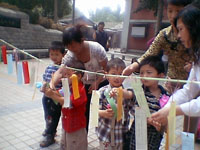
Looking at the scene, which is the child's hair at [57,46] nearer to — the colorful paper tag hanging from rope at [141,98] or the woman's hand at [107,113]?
the woman's hand at [107,113]

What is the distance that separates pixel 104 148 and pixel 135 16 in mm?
17389

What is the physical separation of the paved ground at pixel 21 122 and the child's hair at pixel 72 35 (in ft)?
2.49

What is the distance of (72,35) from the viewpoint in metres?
1.93

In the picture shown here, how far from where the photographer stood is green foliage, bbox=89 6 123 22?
62294 mm

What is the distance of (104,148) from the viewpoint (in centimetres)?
185

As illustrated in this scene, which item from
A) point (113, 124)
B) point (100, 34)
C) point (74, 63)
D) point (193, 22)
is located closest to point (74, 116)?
point (113, 124)

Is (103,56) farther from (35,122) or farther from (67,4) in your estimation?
(67,4)

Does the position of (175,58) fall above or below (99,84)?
above

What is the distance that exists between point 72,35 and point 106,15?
6779cm

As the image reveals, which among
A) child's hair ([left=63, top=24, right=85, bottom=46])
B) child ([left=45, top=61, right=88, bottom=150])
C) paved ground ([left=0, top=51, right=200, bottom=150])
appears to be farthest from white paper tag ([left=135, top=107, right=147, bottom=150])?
paved ground ([left=0, top=51, right=200, bottom=150])

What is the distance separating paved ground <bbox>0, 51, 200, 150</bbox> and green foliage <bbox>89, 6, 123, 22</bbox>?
6010cm

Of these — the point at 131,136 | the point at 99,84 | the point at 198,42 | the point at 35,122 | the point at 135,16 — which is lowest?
the point at 35,122

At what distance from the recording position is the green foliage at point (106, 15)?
6229 centimetres

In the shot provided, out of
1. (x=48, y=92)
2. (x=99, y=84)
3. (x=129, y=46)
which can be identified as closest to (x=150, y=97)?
(x=99, y=84)
